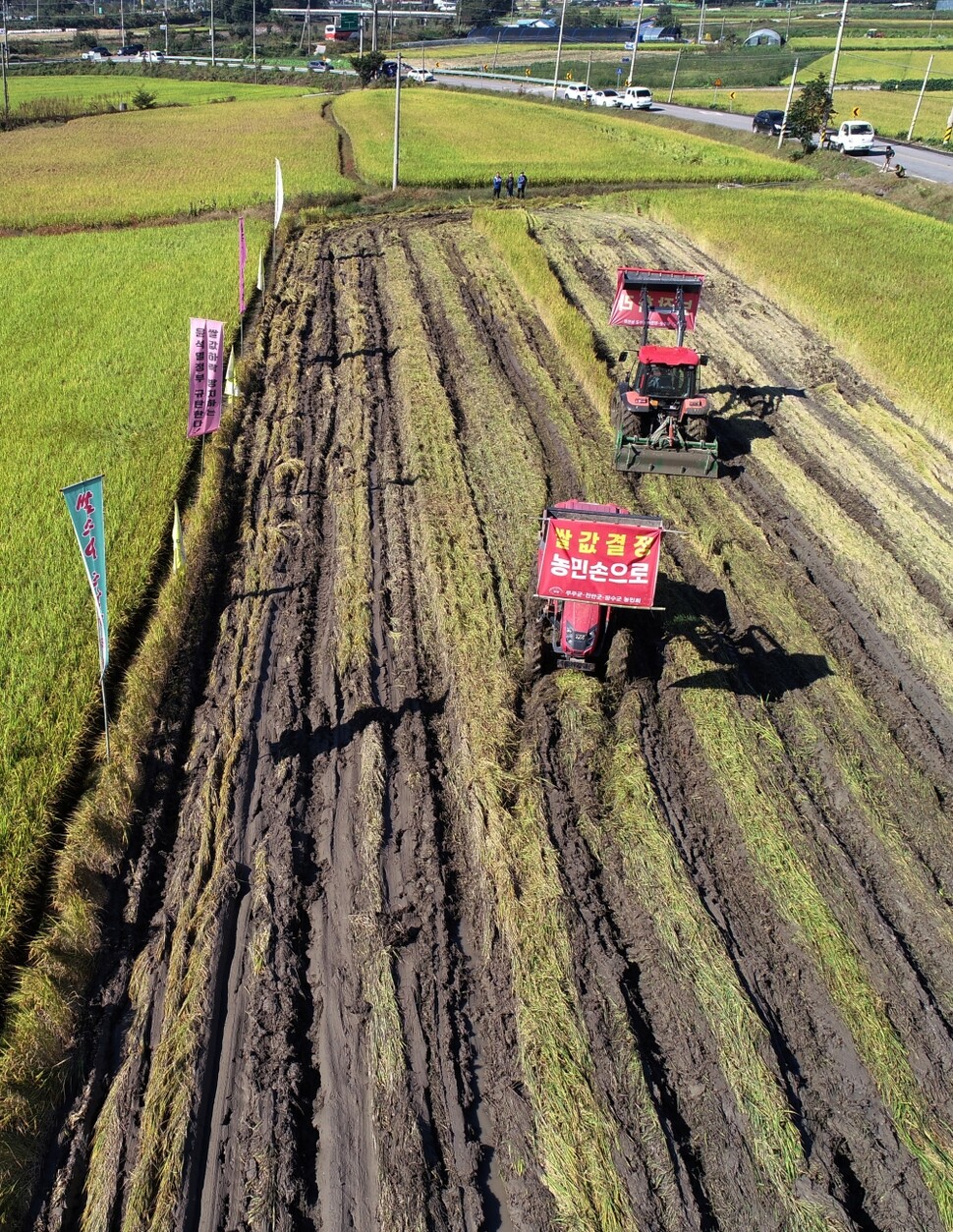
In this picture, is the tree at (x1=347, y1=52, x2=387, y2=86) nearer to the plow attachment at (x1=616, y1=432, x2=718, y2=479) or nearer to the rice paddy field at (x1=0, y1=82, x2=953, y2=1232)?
the rice paddy field at (x1=0, y1=82, x2=953, y2=1232)

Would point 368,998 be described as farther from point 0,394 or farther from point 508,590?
point 0,394

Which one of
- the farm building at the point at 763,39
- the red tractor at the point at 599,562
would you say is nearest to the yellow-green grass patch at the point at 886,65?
the farm building at the point at 763,39

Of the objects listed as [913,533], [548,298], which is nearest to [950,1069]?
[913,533]

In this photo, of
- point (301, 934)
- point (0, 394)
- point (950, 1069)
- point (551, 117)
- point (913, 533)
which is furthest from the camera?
point (551, 117)

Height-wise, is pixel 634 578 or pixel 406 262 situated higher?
pixel 634 578

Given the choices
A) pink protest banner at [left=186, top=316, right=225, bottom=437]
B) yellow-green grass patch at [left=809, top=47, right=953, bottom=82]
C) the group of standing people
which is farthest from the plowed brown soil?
yellow-green grass patch at [left=809, top=47, right=953, bottom=82]

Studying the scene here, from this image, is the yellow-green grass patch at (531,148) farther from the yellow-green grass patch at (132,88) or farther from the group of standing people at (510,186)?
the yellow-green grass patch at (132,88)

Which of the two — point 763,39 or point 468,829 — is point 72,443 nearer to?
point 468,829
